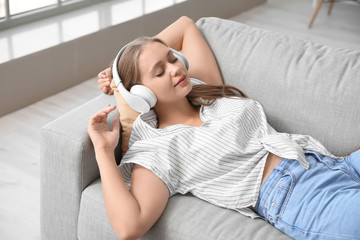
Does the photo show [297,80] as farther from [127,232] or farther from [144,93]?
[127,232]

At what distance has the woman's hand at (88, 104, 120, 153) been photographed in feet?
4.86

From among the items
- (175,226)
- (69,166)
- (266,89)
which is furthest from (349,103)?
(69,166)

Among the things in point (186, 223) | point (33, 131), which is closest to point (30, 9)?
point (33, 131)

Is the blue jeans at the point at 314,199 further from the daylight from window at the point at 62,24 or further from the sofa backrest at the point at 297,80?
the daylight from window at the point at 62,24

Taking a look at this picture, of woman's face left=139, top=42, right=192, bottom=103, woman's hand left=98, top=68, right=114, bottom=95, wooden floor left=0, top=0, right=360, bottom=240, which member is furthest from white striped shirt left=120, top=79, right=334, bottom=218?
wooden floor left=0, top=0, right=360, bottom=240

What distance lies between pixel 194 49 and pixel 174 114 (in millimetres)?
341

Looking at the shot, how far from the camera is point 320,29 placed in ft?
13.8

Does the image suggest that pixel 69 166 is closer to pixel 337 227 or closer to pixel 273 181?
pixel 273 181

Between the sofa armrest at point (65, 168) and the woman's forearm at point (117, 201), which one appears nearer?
the woman's forearm at point (117, 201)

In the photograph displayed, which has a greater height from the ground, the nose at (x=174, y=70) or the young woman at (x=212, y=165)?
the nose at (x=174, y=70)

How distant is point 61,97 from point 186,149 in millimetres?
1539

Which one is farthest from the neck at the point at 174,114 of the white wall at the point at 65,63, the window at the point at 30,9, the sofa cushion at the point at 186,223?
the window at the point at 30,9

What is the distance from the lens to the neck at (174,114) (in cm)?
164

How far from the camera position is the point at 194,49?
6.16 feet
